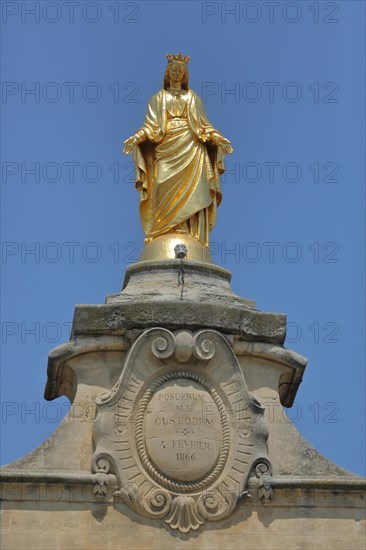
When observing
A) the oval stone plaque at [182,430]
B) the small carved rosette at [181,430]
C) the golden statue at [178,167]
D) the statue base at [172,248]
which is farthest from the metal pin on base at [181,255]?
the oval stone plaque at [182,430]

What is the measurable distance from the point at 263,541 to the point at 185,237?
4.49 m

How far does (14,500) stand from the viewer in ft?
67.3

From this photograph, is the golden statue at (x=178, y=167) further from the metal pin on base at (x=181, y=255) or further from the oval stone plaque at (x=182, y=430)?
the oval stone plaque at (x=182, y=430)

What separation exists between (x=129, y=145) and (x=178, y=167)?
751 mm

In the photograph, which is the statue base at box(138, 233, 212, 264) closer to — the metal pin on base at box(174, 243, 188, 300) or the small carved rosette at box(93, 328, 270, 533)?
the metal pin on base at box(174, 243, 188, 300)

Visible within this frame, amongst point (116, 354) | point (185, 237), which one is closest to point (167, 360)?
point (116, 354)

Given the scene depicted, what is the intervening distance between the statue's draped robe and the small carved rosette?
234 centimetres

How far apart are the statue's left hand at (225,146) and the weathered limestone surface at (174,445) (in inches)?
94.1

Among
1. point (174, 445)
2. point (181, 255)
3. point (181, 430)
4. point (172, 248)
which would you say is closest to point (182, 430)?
point (181, 430)

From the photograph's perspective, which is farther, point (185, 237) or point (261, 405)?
point (185, 237)

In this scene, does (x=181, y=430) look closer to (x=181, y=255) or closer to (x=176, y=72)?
(x=181, y=255)

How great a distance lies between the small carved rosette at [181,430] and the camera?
20656 millimetres

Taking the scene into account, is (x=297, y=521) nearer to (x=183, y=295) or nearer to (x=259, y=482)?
(x=259, y=482)

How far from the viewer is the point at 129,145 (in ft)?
76.8
